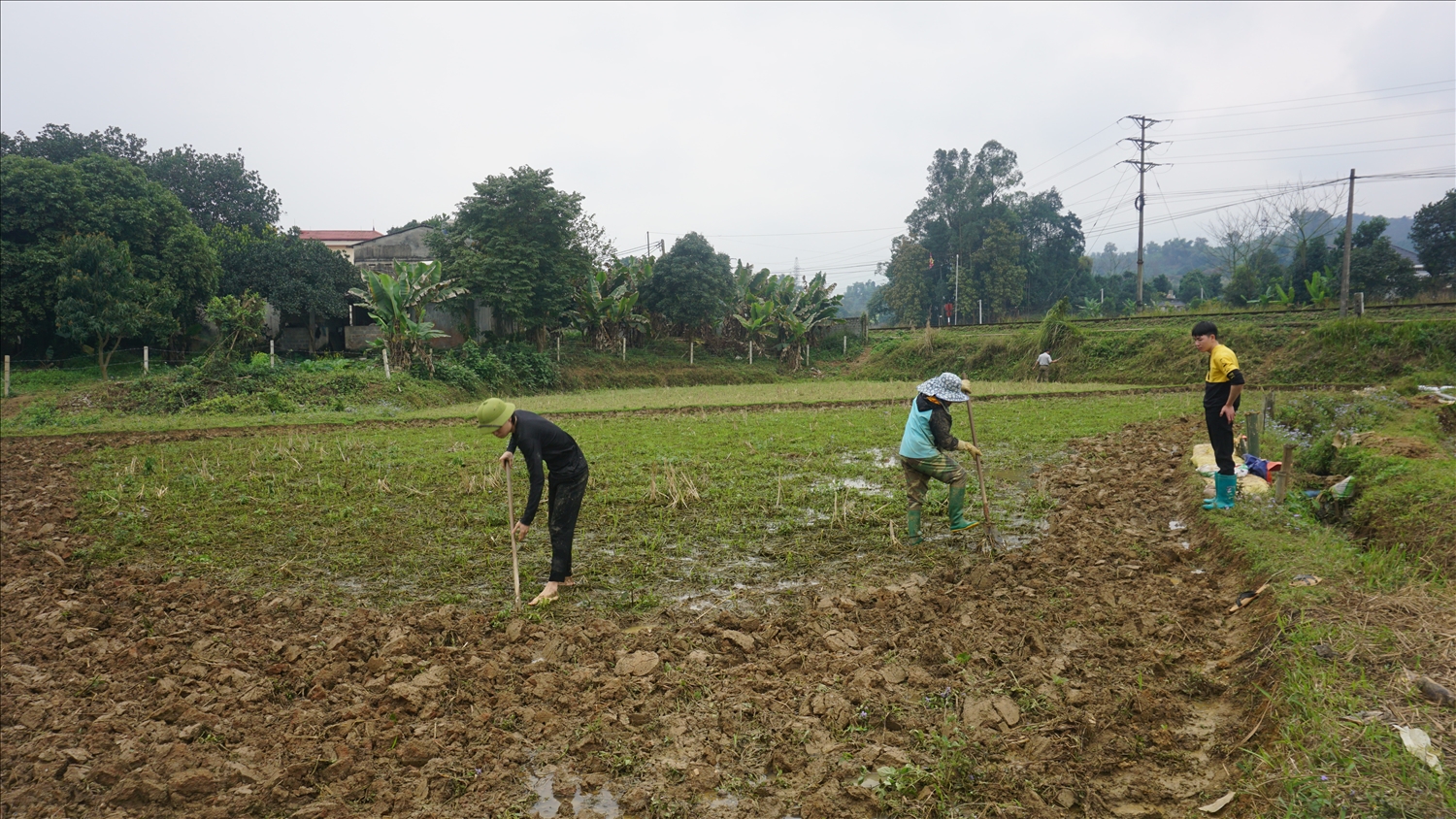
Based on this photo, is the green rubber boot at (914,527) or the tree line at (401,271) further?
the tree line at (401,271)

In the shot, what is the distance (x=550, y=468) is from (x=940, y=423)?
3518mm

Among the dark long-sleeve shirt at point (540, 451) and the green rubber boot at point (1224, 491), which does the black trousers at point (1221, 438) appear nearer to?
the green rubber boot at point (1224, 491)

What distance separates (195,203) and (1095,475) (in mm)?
50812

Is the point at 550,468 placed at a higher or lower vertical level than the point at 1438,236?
lower

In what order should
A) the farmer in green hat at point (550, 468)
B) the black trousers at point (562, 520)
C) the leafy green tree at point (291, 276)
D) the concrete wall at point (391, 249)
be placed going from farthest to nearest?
the concrete wall at point (391, 249), the leafy green tree at point (291, 276), the black trousers at point (562, 520), the farmer in green hat at point (550, 468)

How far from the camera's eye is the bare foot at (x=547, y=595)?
6.50 metres

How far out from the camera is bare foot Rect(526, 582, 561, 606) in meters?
6.50

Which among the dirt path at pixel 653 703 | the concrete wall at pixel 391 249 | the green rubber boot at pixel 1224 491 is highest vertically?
the concrete wall at pixel 391 249

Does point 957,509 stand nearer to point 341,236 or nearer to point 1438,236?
point 1438,236

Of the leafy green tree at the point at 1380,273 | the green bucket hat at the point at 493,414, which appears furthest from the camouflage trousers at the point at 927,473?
the leafy green tree at the point at 1380,273

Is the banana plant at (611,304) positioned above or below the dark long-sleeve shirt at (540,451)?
above

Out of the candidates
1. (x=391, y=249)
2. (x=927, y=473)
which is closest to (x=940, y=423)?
(x=927, y=473)

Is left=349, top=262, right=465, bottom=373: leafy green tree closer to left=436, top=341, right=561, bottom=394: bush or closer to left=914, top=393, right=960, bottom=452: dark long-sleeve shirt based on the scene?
left=436, top=341, right=561, bottom=394: bush

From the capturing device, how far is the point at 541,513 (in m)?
9.59
